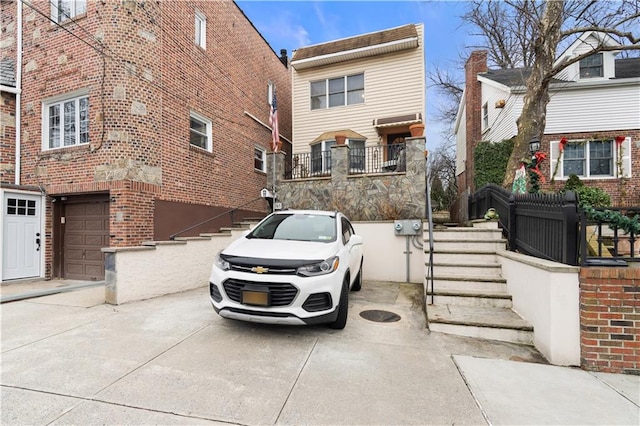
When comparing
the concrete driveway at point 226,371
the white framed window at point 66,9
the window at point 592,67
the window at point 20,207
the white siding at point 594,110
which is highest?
the window at point 592,67

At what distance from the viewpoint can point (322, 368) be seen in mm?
3150

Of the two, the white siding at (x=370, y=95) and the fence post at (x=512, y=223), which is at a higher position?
the white siding at (x=370, y=95)

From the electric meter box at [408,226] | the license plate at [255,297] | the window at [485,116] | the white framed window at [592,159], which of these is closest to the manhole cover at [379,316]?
the license plate at [255,297]

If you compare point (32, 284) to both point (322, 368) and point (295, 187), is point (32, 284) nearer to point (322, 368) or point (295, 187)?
point (295, 187)

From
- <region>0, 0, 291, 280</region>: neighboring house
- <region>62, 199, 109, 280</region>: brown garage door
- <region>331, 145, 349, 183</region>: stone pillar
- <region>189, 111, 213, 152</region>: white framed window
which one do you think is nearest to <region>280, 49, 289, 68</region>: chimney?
<region>0, 0, 291, 280</region>: neighboring house

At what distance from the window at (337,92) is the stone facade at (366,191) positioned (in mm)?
4577

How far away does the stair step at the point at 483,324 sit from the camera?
3947 millimetres

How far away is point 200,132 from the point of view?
9219 mm

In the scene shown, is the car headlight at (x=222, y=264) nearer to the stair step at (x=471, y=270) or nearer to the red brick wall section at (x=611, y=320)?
the stair step at (x=471, y=270)

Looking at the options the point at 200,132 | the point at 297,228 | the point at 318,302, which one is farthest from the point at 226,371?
the point at 200,132

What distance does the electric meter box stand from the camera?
25.0ft

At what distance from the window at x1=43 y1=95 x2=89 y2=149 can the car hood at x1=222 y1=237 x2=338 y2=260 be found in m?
6.09

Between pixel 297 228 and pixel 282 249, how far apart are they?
2.99 ft

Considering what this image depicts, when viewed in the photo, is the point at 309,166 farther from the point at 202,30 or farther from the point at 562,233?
the point at 562,233
